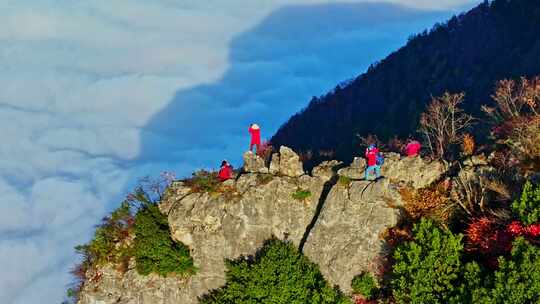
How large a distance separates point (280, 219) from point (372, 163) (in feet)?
14.9

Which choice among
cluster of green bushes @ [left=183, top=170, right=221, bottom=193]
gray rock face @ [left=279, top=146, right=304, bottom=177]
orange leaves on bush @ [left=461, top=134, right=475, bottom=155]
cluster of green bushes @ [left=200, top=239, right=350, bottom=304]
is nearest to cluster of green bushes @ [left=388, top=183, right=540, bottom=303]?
cluster of green bushes @ [left=200, top=239, right=350, bottom=304]

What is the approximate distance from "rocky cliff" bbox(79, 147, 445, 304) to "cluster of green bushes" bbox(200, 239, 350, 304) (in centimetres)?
70

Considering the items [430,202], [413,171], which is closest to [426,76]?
[413,171]

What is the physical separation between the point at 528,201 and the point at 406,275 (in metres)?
4.89

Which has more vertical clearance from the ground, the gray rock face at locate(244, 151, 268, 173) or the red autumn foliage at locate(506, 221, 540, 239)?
the gray rock face at locate(244, 151, 268, 173)

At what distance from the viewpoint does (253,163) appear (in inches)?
1009

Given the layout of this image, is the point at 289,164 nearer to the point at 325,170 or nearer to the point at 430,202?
the point at 325,170

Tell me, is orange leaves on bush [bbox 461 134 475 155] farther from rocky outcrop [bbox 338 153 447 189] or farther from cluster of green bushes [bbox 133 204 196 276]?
cluster of green bushes [bbox 133 204 196 276]

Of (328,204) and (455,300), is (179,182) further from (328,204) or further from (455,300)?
(455,300)

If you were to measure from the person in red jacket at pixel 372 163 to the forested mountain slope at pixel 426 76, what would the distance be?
47.1 m

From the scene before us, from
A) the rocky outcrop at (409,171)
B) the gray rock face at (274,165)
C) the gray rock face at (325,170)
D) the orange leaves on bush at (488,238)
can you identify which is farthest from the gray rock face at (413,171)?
the gray rock face at (274,165)

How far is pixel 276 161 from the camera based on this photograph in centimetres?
2536

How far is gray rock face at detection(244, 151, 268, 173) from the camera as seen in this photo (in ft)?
83.8

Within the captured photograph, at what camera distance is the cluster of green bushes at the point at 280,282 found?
22.1 meters
